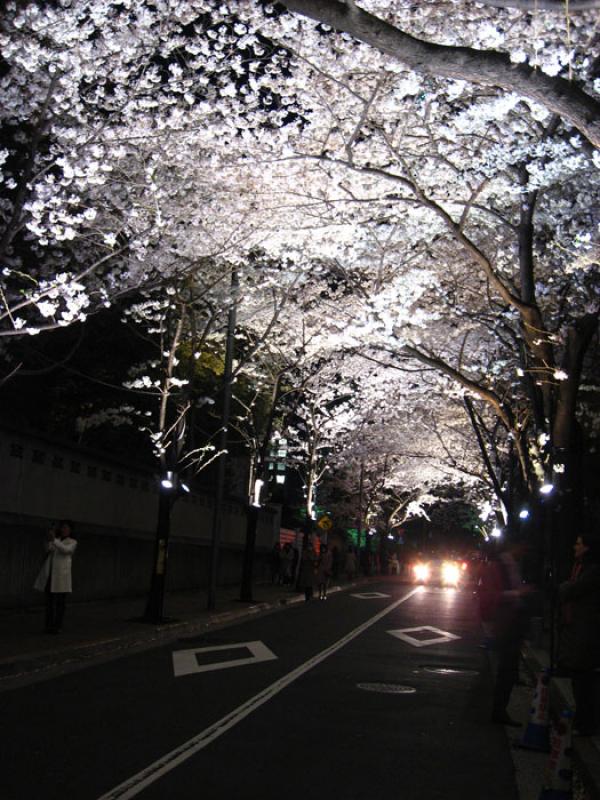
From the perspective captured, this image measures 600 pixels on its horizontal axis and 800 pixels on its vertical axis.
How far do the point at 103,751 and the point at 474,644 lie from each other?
11.8 meters

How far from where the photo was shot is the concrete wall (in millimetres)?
16938

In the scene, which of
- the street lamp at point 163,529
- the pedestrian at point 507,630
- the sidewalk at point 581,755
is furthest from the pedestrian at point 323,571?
the pedestrian at point 507,630

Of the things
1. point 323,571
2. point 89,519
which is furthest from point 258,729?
point 323,571

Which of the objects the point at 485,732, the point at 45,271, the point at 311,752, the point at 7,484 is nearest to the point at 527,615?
the point at 485,732

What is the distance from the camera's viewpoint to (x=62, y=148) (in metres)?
13.8

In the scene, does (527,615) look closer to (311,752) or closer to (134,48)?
(311,752)

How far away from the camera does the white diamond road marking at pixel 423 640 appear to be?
17.0m

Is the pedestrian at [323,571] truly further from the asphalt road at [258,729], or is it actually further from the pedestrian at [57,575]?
the pedestrian at [57,575]

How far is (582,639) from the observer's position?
7965 millimetres

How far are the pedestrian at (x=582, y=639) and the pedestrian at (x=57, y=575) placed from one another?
8594 millimetres

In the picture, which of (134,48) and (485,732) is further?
(134,48)

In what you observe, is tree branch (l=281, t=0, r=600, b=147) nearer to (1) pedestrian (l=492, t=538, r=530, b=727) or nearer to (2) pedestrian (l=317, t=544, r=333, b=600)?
(1) pedestrian (l=492, t=538, r=530, b=727)

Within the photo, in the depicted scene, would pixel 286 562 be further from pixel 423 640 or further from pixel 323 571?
pixel 423 640

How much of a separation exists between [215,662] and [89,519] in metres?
→ 9.05
